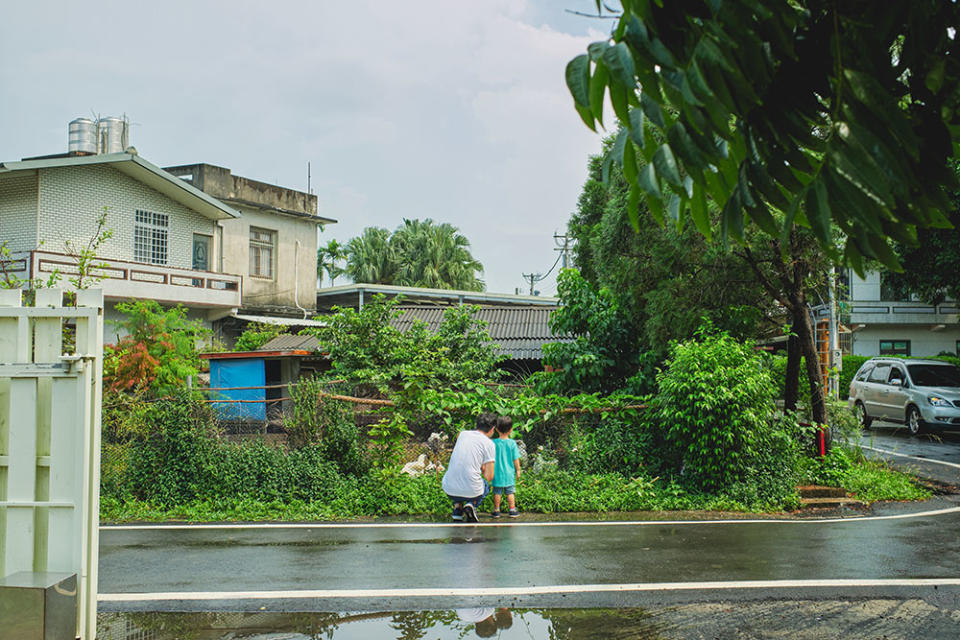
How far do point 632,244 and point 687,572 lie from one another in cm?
747

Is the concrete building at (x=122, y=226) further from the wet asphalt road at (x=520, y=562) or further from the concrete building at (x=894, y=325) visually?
the concrete building at (x=894, y=325)

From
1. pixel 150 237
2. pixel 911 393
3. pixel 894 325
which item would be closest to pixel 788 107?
pixel 911 393

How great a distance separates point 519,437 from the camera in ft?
40.5

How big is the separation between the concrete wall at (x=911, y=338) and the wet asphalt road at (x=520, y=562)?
109 feet

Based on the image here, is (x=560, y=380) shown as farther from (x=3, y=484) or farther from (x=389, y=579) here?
(x=3, y=484)

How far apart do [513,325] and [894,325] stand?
27.4 metres

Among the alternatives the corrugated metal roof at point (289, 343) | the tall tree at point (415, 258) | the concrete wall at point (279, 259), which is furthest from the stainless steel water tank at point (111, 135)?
the tall tree at point (415, 258)

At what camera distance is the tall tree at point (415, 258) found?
151 ft

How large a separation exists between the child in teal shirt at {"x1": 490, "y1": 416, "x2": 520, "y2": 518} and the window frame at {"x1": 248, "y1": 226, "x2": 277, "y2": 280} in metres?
22.8

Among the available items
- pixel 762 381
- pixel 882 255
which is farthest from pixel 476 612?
pixel 762 381

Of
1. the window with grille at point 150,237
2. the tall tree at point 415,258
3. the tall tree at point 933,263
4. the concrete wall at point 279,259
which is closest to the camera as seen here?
the tall tree at point 933,263

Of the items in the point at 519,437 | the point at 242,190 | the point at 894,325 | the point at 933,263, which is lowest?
the point at 519,437

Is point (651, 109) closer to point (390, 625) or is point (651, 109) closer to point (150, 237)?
point (390, 625)

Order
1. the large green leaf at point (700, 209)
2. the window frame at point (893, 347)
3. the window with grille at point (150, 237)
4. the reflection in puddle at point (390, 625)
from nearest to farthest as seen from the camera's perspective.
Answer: the large green leaf at point (700, 209) → the reflection in puddle at point (390, 625) → the window with grille at point (150, 237) → the window frame at point (893, 347)
